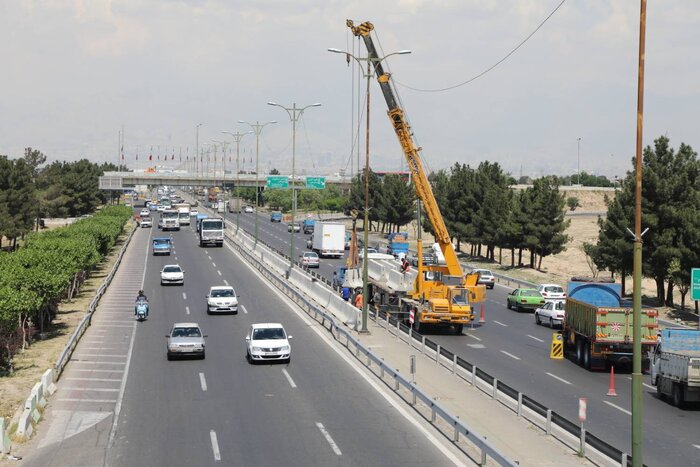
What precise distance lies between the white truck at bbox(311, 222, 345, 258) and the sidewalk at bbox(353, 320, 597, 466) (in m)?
54.5

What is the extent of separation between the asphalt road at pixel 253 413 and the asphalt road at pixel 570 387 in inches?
194

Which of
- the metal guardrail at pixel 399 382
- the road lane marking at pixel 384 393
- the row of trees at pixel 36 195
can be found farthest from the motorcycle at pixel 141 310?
the row of trees at pixel 36 195

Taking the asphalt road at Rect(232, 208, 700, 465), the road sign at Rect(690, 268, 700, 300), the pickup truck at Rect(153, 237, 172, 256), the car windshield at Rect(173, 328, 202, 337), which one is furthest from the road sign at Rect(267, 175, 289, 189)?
the road sign at Rect(690, 268, 700, 300)

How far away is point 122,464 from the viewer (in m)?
19.9

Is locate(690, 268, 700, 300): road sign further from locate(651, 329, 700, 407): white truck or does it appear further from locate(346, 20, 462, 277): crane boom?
locate(346, 20, 462, 277): crane boom

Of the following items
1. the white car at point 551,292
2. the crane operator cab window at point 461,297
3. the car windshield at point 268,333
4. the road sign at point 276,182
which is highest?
the road sign at point 276,182

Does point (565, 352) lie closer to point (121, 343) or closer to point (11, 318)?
point (121, 343)

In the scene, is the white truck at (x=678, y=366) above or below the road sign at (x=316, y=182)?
below

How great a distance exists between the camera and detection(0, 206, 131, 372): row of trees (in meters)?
33.3

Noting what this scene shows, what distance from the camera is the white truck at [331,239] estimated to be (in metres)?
90.3

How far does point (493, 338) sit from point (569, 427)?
2058 cm

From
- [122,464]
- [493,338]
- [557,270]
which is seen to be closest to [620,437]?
[122,464]

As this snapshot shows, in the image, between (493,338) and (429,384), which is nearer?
(429,384)

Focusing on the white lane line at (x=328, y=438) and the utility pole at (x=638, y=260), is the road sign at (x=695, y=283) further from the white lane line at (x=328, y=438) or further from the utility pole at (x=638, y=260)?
the utility pole at (x=638, y=260)
